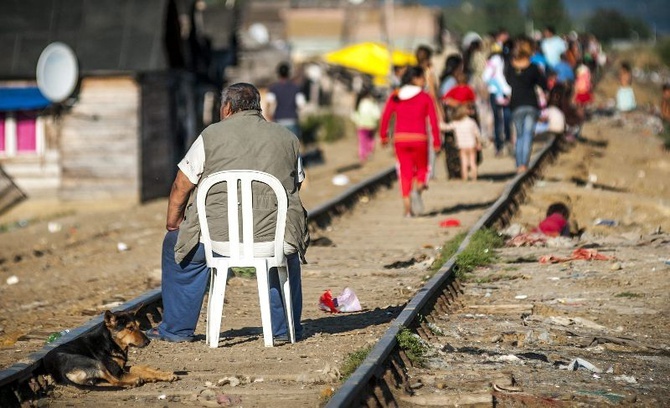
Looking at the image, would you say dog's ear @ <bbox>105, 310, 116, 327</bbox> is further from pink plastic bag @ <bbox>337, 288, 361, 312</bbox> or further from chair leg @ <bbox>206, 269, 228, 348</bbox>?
pink plastic bag @ <bbox>337, 288, 361, 312</bbox>

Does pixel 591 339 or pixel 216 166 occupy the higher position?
pixel 216 166

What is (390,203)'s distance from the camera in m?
19.6

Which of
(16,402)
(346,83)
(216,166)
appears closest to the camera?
(16,402)

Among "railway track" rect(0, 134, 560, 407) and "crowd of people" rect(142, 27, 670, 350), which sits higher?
"crowd of people" rect(142, 27, 670, 350)

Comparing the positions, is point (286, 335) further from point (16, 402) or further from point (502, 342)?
point (16, 402)

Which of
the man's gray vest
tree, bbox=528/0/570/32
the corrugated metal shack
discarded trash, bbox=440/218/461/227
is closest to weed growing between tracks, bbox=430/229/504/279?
discarded trash, bbox=440/218/461/227

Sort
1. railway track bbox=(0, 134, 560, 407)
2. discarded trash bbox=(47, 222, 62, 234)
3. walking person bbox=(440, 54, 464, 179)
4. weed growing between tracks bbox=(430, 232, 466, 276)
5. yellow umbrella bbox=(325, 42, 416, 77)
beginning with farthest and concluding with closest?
yellow umbrella bbox=(325, 42, 416, 77) → discarded trash bbox=(47, 222, 62, 234) → walking person bbox=(440, 54, 464, 179) → weed growing between tracks bbox=(430, 232, 466, 276) → railway track bbox=(0, 134, 560, 407)

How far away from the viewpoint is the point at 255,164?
858cm

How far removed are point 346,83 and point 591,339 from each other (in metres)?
48.9

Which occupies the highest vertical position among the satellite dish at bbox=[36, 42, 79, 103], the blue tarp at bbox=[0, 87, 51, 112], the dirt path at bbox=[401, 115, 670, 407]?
the satellite dish at bbox=[36, 42, 79, 103]

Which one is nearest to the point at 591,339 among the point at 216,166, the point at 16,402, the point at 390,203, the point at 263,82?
the point at 216,166

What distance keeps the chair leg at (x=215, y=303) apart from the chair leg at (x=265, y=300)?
224 millimetres

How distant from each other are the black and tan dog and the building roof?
19958mm

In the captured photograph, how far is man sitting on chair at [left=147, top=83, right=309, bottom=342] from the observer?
856 cm
